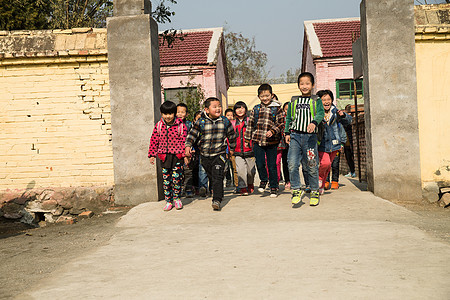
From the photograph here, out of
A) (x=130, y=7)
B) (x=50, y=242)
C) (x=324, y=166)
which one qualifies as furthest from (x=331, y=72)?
(x=50, y=242)

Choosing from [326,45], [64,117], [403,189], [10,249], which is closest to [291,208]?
[403,189]

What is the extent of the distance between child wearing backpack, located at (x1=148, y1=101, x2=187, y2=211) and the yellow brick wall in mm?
1405

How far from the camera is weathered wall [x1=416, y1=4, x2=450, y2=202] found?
22.3 feet

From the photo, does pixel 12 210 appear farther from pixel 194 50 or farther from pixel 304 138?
pixel 194 50

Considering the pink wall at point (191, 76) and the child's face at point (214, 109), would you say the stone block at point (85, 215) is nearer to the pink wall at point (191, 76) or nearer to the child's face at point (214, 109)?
the child's face at point (214, 109)

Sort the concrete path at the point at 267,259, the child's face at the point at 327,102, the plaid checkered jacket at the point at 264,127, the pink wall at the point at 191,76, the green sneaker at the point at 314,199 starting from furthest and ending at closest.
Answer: the pink wall at the point at 191,76 < the child's face at the point at 327,102 < the plaid checkered jacket at the point at 264,127 < the green sneaker at the point at 314,199 < the concrete path at the point at 267,259

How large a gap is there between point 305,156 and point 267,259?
8.58 ft

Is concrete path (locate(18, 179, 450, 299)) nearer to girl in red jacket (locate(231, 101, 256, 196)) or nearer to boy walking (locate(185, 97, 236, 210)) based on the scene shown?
boy walking (locate(185, 97, 236, 210))

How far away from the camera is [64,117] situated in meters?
7.44

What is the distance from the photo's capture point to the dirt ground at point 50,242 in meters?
3.88

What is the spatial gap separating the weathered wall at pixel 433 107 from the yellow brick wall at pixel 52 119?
521cm

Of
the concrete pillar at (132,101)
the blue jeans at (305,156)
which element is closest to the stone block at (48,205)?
the concrete pillar at (132,101)

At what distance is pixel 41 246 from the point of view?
522cm

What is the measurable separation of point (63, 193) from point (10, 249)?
2.22 meters
